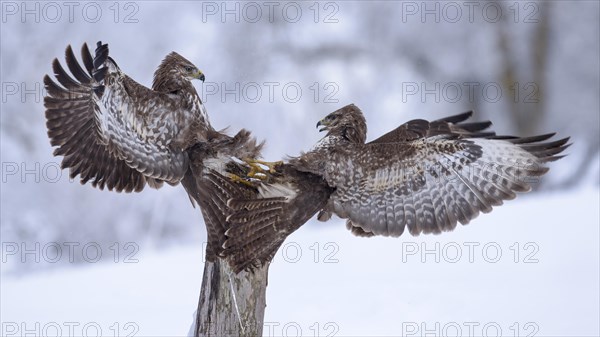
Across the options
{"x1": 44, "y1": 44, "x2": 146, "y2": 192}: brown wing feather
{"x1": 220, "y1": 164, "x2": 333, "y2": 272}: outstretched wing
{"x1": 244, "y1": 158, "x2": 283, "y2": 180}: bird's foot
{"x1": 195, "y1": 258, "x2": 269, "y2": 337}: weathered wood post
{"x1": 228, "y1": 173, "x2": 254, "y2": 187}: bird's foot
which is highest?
{"x1": 44, "y1": 44, "x2": 146, "y2": 192}: brown wing feather

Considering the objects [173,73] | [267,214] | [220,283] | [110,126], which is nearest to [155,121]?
[110,126]

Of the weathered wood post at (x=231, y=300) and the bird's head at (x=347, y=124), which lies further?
the bird's head at (x=347, y=124)

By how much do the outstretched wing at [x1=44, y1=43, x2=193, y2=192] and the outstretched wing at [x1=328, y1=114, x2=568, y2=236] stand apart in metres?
1.16

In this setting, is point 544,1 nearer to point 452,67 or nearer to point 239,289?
point 452,67

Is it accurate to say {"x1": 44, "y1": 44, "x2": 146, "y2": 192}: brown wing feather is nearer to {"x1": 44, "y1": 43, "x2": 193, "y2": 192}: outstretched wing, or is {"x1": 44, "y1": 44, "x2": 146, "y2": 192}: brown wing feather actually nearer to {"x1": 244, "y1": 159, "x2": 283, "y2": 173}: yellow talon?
{"x1": 44, "y1": 43, "x2": 193, "y2": 192}: outstretched wing

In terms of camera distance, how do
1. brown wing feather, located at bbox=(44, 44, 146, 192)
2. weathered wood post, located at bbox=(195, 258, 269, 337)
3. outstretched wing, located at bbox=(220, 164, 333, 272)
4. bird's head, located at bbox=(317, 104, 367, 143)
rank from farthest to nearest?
brown wing feather, located at bbox=(44, 44, 146, 192) → bird's head, located at bbox=(317, 104, 367, 143) → weathered wood post, located at bbox=(195, 258, 269, 337) → outstretched wing, located at bbox=(220, 164, 333, 272)

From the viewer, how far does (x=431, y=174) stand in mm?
6633

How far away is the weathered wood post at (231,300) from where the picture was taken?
6.53 m

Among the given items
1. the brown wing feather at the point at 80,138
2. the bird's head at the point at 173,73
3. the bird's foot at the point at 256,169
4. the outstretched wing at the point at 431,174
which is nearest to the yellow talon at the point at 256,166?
the bird's foot at the point at 256,169

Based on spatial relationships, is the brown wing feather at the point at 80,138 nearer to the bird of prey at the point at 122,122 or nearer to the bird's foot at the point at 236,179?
the bird of prey at the point at 122,122

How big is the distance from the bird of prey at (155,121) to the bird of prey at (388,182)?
191 millimetres

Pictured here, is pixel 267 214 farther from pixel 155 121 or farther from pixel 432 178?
pixel 432 178

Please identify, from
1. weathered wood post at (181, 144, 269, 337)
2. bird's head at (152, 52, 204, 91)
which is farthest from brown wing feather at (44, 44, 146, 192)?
weathered wood post at (181, 144, 269, 337)

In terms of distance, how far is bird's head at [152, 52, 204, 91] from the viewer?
6801 mm
